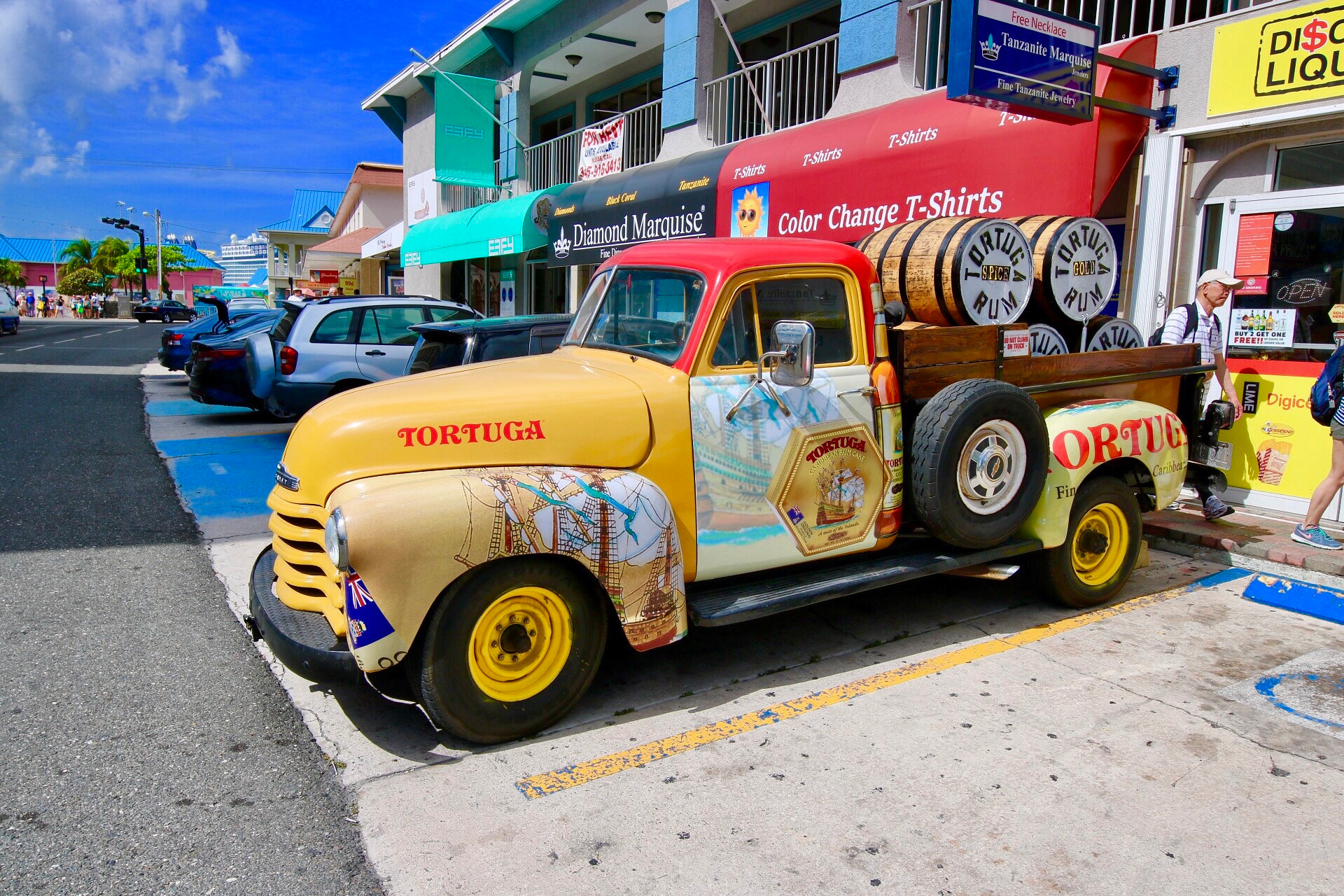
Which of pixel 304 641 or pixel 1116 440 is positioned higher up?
pixel 1116 440

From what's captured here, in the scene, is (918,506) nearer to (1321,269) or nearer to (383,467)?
(383,467)

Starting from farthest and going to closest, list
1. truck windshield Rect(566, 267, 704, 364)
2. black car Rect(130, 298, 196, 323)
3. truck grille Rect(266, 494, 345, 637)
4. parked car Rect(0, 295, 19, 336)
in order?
black car Rect(130, 298, 196, 323) < parked car Rect(0, 295, 19, 336) < truck windshield Rect(566, 267, 704, 364) < truck grille Rect(266, 494, 345, 637)

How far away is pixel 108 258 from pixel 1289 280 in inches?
3737

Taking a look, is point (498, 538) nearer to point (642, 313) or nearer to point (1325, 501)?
point (642, 313)

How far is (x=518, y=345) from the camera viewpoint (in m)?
7.68

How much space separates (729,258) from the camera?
13.6 ft

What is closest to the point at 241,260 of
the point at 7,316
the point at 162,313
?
the point at 162,313

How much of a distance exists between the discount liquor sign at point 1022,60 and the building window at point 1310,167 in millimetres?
1528

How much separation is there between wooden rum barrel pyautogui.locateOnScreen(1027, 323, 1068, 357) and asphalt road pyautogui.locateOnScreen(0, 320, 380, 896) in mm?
4342

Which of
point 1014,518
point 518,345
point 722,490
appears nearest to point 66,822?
point 722,490

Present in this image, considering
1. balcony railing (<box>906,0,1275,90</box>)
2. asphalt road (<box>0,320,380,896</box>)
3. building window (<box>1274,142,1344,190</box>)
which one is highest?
balcony railing (<box>906,0,1275,90</box>)

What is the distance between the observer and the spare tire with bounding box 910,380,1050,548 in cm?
434

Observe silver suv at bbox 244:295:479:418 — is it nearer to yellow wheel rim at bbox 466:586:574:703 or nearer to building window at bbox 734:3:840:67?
building window at bbox 734:3:840:67

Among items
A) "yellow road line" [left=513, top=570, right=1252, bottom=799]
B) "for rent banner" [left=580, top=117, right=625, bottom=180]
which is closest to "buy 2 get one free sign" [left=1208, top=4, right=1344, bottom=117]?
"yellow road line" [left=513, top=570, right=1252, bottom=799]
